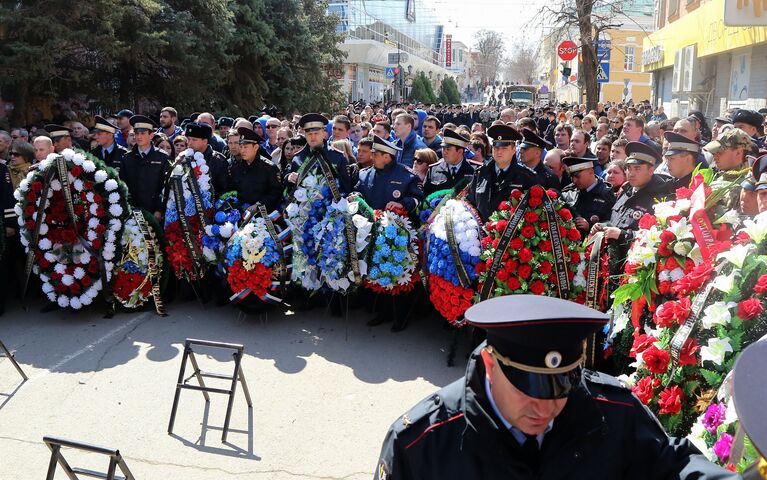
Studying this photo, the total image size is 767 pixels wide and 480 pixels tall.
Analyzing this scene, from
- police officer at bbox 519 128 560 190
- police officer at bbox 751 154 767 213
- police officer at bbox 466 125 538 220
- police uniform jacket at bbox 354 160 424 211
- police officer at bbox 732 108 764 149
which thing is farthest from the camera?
police officer at bbox 732 108 764 149

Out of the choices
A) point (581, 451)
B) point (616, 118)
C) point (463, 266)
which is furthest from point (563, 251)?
point (616, 118)

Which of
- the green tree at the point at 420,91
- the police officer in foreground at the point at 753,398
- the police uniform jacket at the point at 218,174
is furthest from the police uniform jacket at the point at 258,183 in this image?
the green tree at the point at 420,91

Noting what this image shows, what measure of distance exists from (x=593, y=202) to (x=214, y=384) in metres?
4.06

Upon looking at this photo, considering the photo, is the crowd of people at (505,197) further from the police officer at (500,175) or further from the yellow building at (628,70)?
the yellow building at (628,70)

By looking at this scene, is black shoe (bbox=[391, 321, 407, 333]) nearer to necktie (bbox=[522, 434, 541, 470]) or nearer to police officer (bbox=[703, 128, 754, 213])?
police officer (bbox=[703, 128, 754, 213])

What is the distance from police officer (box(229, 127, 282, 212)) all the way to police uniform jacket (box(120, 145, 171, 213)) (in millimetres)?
1020

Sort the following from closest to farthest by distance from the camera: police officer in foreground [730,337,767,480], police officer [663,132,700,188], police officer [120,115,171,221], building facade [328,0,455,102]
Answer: police officer in foreground [730,337,767,480] < police officer [663,132,700,188] < police officer [120,115,171,221] < building facade [328,0,455,102]

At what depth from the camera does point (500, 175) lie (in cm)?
593

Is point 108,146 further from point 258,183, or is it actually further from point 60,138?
point 258,183

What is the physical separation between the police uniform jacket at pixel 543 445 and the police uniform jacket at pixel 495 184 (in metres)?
3.83

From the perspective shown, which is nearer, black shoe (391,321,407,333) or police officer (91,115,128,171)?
black shoe (391,321,407,333)

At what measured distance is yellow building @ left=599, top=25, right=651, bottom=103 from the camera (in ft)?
144

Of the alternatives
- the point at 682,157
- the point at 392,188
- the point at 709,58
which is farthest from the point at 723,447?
the point at 709,58

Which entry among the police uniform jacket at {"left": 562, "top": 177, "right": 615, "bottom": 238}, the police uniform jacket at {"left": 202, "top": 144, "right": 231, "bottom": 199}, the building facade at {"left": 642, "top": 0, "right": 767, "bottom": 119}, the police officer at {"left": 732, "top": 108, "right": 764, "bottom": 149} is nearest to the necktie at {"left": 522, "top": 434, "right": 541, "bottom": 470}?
the police uniform jacket at {"left": 562, "top": 177, "right": 615, "bottom": 238}
